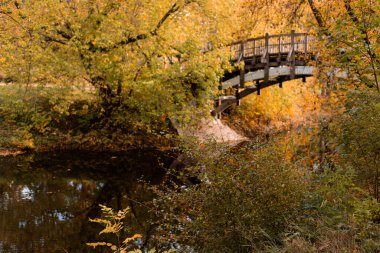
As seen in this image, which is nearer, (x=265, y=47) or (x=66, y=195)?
(x=66, y=195)

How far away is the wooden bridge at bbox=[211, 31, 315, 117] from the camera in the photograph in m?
17.8

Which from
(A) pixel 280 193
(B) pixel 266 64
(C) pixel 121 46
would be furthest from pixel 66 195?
(B) pixel 266 64

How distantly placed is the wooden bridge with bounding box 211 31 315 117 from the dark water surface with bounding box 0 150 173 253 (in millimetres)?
5982

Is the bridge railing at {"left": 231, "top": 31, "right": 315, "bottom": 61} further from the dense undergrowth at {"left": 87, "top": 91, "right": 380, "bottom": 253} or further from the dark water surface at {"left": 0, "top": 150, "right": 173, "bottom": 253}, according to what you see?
the dense undergrowth at {"left": 87, "top": 91, "right": 380, "bottom": 253}

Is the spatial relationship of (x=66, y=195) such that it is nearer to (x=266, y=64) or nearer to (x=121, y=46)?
(x=121, y=46)

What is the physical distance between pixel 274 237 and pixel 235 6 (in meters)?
13.0

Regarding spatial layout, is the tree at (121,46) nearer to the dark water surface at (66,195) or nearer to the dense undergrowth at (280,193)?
the dark water surface at (66,195)

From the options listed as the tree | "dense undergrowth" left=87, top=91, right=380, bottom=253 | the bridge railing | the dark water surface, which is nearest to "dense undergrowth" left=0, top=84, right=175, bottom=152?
the tree

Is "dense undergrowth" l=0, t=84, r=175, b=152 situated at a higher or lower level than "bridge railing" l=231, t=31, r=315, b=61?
lower

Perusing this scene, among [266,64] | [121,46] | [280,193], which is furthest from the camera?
[266,64]

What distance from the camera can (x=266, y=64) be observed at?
62.0ft

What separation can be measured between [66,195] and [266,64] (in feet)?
36.1

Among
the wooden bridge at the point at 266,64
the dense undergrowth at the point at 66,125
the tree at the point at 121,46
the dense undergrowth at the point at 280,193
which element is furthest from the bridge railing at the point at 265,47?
the dense undergrowth at the point at 280,193

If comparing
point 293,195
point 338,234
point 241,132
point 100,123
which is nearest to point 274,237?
point 293,195
